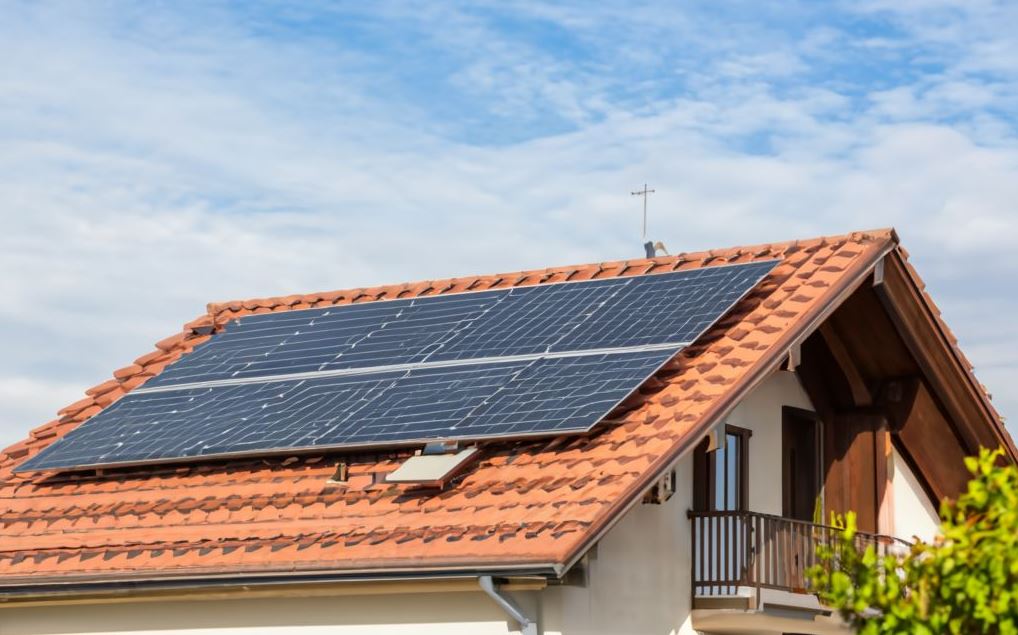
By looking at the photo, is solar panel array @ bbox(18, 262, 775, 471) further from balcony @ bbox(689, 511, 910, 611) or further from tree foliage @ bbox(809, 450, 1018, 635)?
tree foliage @ bbox(809, 450, 1018, 635)

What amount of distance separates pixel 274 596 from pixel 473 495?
6.16ft

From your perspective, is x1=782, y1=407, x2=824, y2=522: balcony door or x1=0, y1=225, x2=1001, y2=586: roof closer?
x1=0, y1=225, x2=1001, y2=586: roof

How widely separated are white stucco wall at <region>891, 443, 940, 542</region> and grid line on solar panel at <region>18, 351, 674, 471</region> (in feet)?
18.0

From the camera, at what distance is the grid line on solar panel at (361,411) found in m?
15.2

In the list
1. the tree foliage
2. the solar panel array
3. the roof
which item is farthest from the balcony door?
the tree foliage

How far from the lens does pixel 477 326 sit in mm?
17719

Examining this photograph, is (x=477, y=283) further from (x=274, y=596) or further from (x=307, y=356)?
(x=274, y=596)

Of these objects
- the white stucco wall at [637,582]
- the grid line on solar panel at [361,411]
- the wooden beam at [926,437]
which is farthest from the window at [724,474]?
the wooden beam at [926,437]

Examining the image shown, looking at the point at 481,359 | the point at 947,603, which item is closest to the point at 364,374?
the point at 481,359

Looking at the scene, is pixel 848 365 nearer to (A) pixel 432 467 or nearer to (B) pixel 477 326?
(B) pixel 477 326

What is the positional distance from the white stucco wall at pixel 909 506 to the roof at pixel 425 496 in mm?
3288

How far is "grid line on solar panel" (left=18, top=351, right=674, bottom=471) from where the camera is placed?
15.2 metres

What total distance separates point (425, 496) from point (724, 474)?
3502mm

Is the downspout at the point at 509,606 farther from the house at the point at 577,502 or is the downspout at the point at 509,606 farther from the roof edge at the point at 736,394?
the roof edge at the point at 736,394
